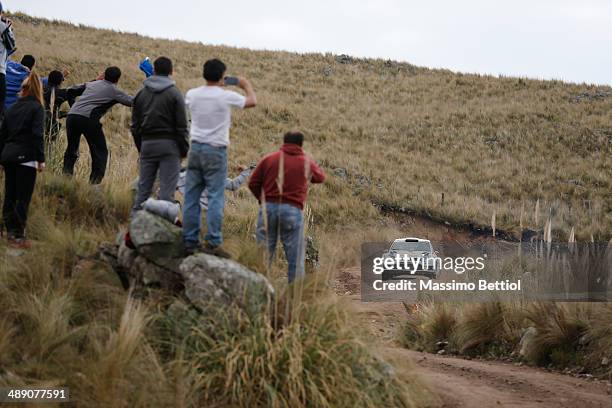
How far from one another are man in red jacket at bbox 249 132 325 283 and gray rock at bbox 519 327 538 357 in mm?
4364

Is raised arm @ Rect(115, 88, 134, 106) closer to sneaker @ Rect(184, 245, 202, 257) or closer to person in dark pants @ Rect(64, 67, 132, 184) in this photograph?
person in dark pants @ Rect(64, 67, 132, 184)

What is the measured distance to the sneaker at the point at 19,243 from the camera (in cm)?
807

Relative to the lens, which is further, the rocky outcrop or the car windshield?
the car windshield

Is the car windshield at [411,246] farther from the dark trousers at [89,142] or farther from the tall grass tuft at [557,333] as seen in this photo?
the dark trousers at [89,142]

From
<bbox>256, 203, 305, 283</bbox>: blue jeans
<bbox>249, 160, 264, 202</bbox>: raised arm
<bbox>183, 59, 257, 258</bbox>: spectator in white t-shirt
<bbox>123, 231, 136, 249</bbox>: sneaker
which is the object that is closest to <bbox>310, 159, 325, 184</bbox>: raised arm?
<bbox>256, 203, 305, 283</bbox>: blue jeans

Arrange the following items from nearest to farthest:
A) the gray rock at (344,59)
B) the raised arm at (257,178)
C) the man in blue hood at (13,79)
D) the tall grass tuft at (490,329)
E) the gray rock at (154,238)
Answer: the gray rock at (154,238), the raised arm at (257,178), the man in blue hood at (13,79), the tall grass tuft at (490,329), the gray rock at (344,59)

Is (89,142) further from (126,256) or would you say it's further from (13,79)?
(126,256)

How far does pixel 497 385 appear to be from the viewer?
29.5ft

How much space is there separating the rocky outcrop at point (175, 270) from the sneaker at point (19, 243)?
83cm

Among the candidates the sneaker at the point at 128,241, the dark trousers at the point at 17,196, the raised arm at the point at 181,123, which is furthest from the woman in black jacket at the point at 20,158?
the raised arm at the point at 181,123

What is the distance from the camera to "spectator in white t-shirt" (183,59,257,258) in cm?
774

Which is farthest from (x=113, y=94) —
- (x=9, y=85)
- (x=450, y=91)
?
(x=450, y=91)

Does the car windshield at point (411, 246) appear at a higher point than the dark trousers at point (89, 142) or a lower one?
lower

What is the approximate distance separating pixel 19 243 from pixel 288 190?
302 cm
